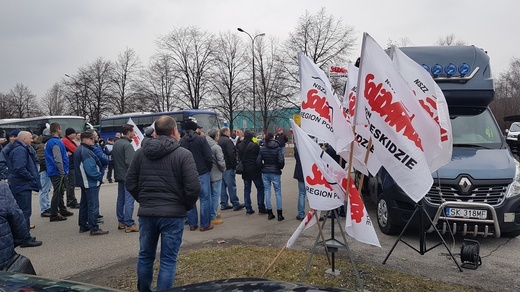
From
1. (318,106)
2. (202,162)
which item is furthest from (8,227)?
(202,162)

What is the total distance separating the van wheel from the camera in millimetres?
6352

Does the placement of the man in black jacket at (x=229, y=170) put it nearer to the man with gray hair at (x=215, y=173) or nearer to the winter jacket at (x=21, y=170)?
the man with gray hair at (x=215, y=173)

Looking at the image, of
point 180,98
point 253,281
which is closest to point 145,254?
point 253,281

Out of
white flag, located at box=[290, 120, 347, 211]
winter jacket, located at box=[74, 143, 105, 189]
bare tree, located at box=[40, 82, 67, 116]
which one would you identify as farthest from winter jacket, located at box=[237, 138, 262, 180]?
bare tree, located at box=[40, 82, 67, 116]

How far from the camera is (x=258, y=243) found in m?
6.34

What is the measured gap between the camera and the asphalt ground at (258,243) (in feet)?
16.3

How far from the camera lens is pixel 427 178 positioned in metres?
3.52

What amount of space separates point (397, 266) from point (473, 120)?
139 inches

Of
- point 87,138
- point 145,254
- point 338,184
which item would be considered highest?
point 87,138

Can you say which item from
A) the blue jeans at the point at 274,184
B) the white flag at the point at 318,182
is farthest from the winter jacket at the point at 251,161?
the white flag at the point at 318,182

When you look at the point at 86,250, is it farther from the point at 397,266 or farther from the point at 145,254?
the point at 397,266

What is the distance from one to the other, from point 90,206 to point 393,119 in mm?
5724

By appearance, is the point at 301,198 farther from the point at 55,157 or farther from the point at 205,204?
the point at 55,157

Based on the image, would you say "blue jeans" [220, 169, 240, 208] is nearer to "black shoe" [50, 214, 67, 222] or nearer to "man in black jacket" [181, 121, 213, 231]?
"man in black jacket" [181, 121, 213, 231]
